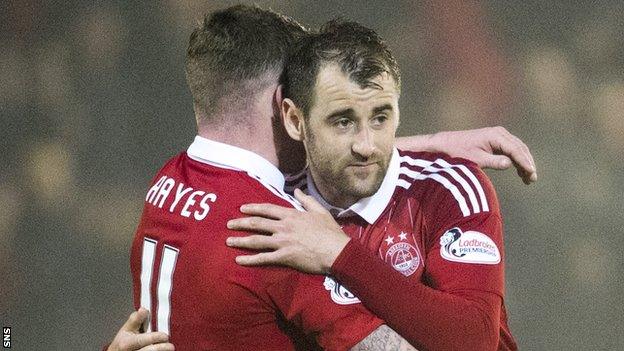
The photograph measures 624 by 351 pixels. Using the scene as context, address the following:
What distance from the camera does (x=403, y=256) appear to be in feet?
5.55

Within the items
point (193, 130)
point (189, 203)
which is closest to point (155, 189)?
point (189, 203)

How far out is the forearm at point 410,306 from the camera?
1.50 metres

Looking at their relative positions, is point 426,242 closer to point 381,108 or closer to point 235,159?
point 381,108

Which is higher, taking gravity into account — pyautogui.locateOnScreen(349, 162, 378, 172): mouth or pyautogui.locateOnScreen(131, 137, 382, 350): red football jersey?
pyautogui.locateOnScreen(349, 162, 378, 172): mouth

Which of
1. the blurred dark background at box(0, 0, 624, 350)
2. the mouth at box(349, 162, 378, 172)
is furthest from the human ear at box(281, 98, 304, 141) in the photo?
the blurred dark background at box(0, 0, 624, 350)

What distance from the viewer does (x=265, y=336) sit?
1.58 meters

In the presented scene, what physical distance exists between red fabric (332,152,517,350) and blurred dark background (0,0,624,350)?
1643mm

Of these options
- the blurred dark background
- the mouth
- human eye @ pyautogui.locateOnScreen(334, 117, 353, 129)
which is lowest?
the blurred dark background

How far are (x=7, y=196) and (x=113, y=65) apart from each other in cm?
60

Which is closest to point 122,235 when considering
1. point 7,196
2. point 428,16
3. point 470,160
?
point 7,196

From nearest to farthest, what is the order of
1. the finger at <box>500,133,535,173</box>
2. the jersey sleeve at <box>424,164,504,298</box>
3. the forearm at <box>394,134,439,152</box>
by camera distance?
1. the jersey sleeve at <box>424,164,504,298</box>
2. the finger at <box>500,133,535,173</box>
3. the forearm at <box>394,134,439,152</box>

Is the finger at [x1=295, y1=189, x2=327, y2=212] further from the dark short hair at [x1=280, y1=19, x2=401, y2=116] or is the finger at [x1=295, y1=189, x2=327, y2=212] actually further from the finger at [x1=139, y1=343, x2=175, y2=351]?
the finger at [x1=139, y1=343, x2=175, y2=351]

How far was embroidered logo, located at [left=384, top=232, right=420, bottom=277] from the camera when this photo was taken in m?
1.68

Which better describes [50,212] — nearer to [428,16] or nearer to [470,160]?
[428,16]
